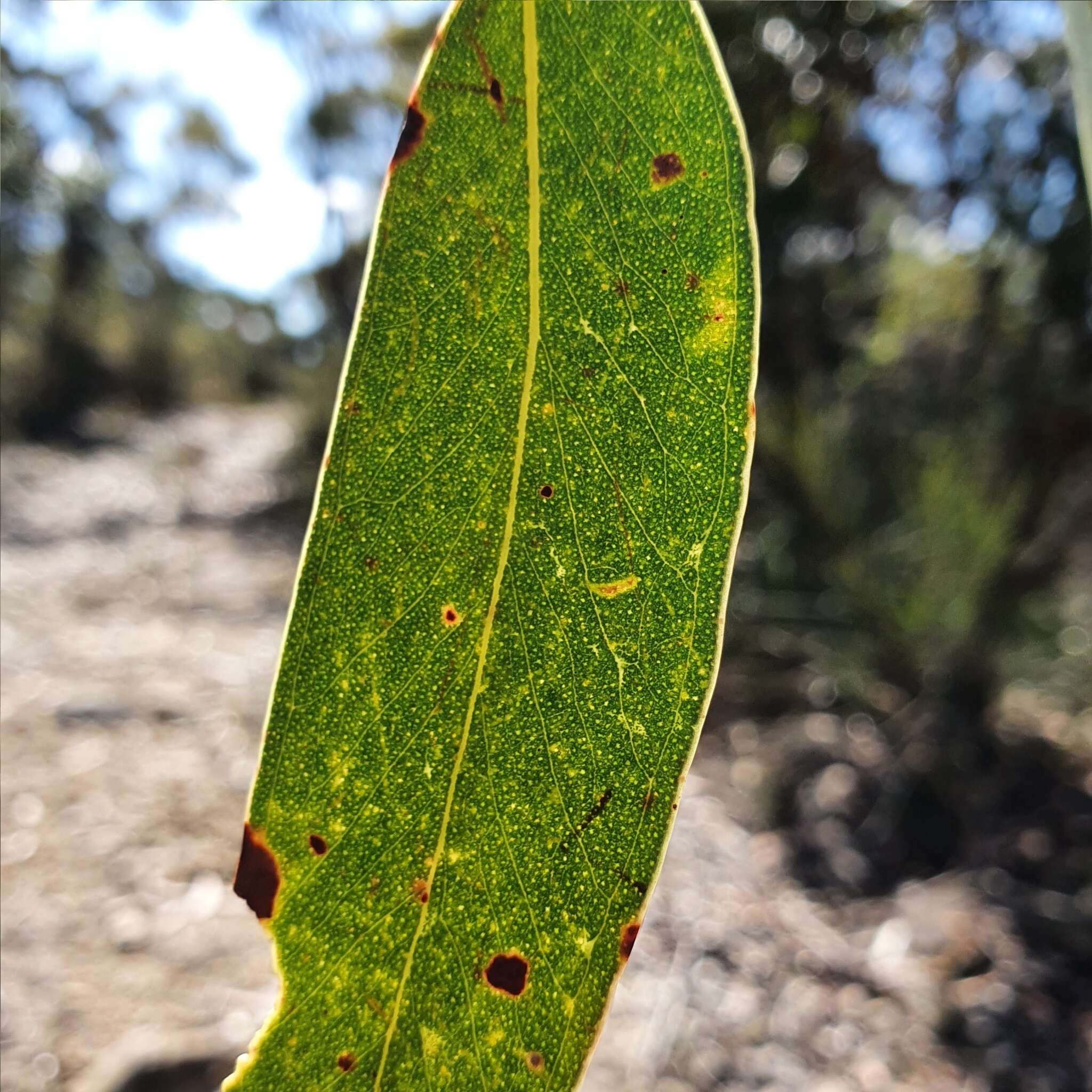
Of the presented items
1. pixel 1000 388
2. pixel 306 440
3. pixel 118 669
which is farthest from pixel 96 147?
pixel 1000 388

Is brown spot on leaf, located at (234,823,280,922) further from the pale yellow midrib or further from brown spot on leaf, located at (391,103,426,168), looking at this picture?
brown spot on leaf, located at (391,103,426,168)

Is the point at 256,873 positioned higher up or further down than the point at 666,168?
further down

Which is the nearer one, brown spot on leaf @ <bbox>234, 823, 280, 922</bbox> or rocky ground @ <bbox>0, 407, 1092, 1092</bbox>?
brown spot on leaf @ <bbox>234, 823, 280, 922</bbox>

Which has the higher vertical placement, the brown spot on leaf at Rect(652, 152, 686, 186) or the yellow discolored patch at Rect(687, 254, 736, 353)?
the brown spot on leaf at Rect(652, 152, 686, 186)

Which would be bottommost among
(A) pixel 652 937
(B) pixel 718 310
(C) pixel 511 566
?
(A) pixel 652 937

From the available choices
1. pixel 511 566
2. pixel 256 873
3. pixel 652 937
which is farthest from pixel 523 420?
pixel 652 937

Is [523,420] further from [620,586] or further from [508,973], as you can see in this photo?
[508,973]

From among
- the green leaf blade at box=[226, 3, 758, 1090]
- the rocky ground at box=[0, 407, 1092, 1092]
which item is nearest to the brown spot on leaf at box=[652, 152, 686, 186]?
the green leaf blade at box=[226, 3, 758, 1090]
